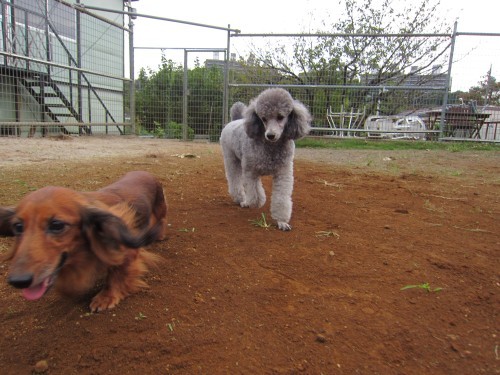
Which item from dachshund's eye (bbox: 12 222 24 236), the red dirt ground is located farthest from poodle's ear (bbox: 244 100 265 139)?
dachshund's eye (bbox: 12 222 24 236)

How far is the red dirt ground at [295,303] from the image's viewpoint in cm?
145

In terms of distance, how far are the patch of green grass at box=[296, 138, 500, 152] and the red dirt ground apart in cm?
610

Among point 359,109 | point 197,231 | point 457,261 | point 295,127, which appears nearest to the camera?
point 457,261

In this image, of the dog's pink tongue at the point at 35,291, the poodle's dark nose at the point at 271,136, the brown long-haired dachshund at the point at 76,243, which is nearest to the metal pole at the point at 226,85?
the poodle's dark nose at the point at 271,136

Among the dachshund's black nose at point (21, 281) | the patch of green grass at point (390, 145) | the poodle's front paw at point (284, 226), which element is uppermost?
the patch of green grass at point (390, 145)

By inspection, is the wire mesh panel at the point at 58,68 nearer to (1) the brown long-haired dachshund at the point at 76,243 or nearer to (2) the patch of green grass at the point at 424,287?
(1) the brown long-haired dachshund at the point at 76,243

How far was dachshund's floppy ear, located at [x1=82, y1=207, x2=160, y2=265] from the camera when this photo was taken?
1664 millimetres

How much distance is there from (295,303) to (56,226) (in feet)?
3.81

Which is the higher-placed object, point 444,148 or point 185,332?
point 444,148

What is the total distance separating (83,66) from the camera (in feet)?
35.0

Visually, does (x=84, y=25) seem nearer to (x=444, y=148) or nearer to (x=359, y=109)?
(x=359, y=109)

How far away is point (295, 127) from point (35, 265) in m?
2.58

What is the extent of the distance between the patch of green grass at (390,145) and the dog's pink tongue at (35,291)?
8.73 m

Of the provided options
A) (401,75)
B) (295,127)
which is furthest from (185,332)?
(401,75)
